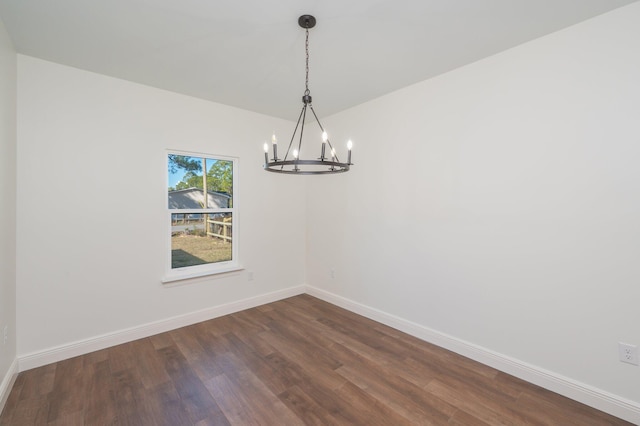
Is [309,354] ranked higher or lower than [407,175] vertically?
lower

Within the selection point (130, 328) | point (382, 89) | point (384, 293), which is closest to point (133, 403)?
point (130, 328)

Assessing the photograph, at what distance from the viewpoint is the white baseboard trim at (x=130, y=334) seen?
246 centimetres

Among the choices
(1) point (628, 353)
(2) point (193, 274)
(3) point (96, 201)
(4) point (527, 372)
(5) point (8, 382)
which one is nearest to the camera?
(1) point (628, 353)

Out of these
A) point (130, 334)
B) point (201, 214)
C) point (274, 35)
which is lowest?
point (130, 334)

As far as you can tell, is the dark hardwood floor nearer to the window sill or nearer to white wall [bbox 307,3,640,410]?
white wall [bbox 307,3,640,410]

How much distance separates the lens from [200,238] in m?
3.52

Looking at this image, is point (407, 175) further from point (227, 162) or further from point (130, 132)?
point (130, 132)

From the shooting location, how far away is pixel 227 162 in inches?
146

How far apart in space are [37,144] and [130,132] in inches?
28.5

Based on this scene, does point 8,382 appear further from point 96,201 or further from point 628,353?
point 628,353

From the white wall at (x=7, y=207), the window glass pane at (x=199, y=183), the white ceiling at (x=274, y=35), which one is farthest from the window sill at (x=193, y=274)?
the white ceiling at (x=274, y=35)

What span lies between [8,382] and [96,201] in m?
1.55

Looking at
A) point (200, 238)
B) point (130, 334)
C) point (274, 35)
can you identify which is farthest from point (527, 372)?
point (130, 334)

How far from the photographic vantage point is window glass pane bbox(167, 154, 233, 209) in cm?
329
